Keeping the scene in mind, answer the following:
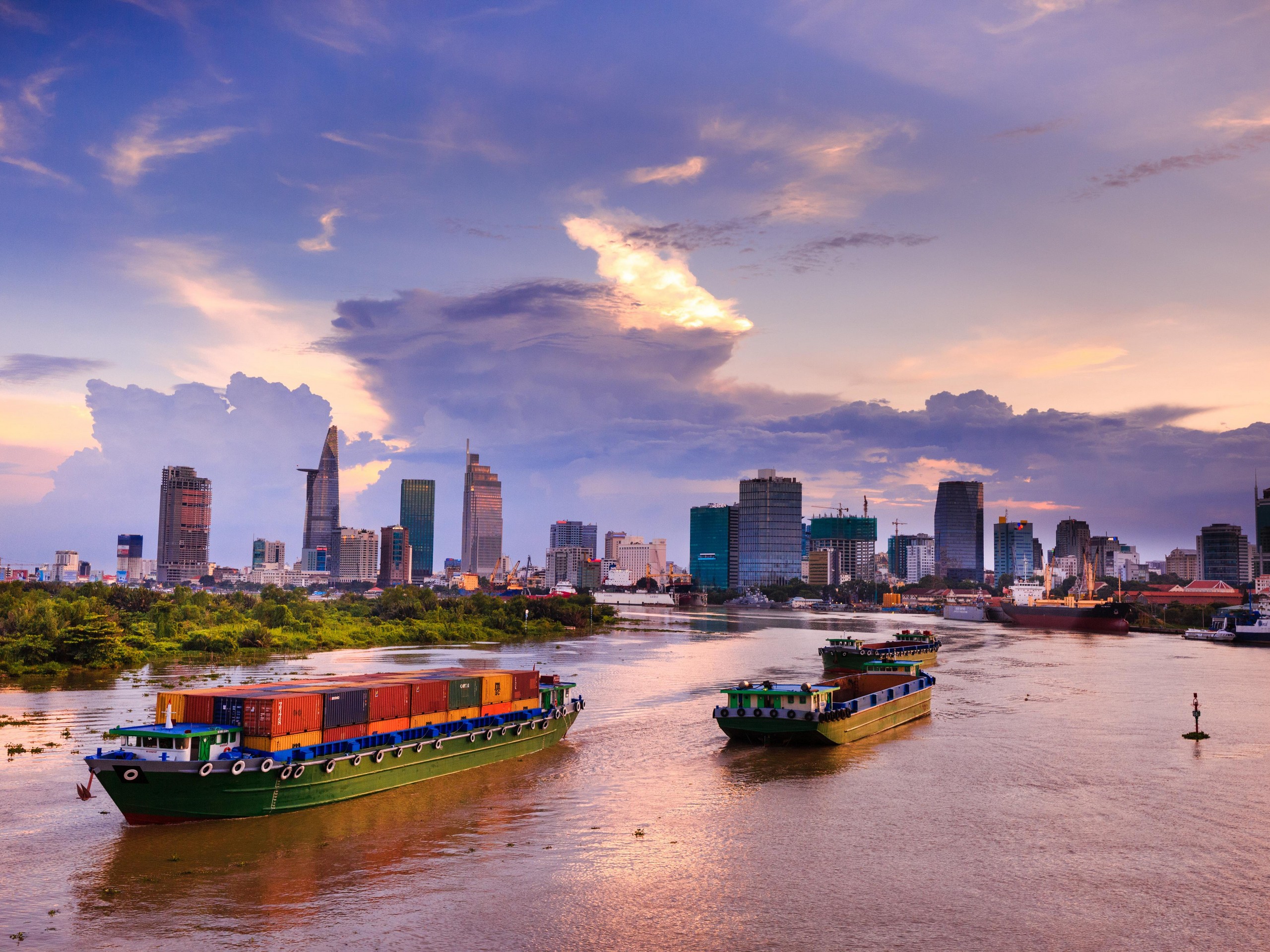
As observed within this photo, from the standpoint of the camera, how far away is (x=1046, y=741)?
6022 centimetres

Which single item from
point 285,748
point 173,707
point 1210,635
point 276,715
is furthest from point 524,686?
point 1210,635

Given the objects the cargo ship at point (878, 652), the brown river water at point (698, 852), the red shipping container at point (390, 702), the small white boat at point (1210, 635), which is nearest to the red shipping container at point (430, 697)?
the red shipping container at point (390, 702)

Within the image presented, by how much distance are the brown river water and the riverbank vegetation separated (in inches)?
1139

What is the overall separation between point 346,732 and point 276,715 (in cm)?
459

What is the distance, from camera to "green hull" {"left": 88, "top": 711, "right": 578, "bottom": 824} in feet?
118

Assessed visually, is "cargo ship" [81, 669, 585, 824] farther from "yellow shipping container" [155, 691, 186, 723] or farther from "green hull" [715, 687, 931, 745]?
"green hull" [715, 687, 931, 745]

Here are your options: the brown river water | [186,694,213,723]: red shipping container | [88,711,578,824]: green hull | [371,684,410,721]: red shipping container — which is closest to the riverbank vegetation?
the brown river water

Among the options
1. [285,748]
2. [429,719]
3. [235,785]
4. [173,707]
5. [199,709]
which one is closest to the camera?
[235,785]

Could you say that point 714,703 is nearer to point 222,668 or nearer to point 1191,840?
point 1191,840

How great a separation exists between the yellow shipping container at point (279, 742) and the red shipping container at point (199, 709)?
2.20 m

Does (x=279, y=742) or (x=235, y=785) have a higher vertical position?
(x=279, y=742)

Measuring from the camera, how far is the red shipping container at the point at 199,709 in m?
39.1

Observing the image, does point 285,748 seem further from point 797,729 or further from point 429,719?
point 797,729

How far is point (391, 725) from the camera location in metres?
44.1
